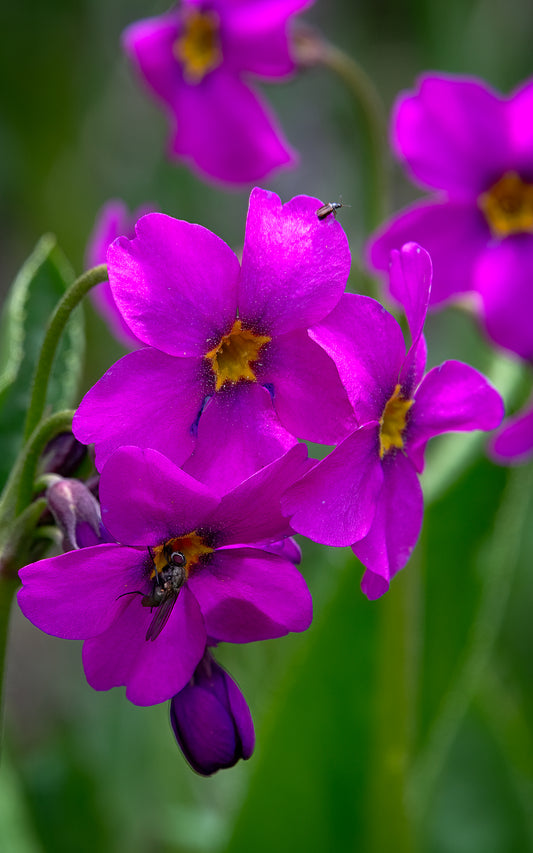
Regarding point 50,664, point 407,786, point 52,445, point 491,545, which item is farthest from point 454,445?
point 50,664

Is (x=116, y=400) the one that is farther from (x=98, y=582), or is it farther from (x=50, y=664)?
(x=50, y=664)

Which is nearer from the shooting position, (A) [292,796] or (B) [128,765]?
(A) [292,796]

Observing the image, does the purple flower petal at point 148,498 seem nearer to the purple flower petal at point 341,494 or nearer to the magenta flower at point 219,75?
the purple flower petal at point 341,494

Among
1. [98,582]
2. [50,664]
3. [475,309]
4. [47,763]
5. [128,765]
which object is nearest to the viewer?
[98,582]

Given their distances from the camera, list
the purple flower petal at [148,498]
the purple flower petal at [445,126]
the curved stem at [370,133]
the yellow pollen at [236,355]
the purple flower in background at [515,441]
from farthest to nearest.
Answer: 1. the curved stem at [370,133]
2. the purple flower petal at [445,126]
3. the purple flower in background at [515,441]
4. the yellow pollen at [236,355]
5. the purple flower petal at [148,498]

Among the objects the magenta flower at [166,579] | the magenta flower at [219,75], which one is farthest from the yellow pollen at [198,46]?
the magenta flower at [166,579]

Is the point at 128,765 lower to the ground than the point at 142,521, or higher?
lower

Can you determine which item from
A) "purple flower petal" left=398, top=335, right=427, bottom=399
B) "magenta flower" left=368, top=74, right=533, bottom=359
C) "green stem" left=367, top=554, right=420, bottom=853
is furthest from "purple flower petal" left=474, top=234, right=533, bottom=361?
"purple flower petal" left=398, top=335, right=427, bottom=399

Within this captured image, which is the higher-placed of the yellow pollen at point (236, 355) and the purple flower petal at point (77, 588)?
the yellow pollen at point (236, 355)
